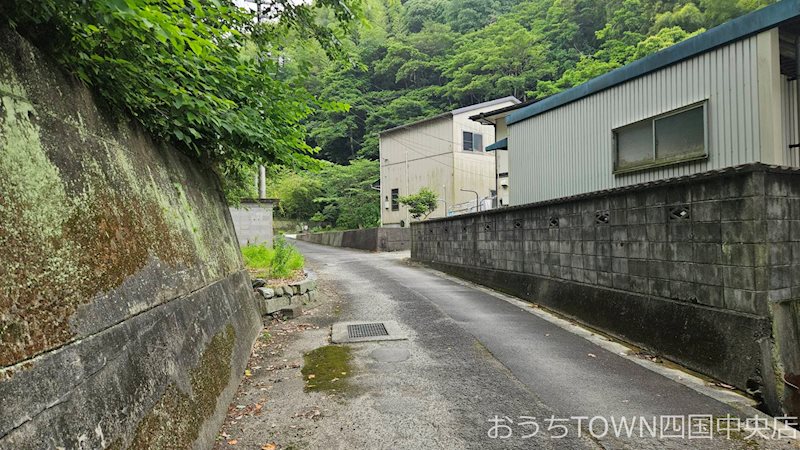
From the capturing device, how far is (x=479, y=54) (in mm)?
32562

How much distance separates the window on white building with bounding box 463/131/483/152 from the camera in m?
26.4

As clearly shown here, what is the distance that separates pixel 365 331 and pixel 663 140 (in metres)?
6.35

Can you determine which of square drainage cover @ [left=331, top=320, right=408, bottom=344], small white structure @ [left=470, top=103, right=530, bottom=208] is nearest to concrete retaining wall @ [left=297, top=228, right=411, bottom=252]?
small white structure @ [left=470, top=103, right=530, bottom=208]

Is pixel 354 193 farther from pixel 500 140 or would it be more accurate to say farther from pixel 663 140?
pixel 663 140

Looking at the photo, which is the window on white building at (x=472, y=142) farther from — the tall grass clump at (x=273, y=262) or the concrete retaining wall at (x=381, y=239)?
the tall grass clump at (x=273, y=262)

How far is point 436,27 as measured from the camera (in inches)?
1518

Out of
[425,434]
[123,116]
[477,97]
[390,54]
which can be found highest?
[390,54]

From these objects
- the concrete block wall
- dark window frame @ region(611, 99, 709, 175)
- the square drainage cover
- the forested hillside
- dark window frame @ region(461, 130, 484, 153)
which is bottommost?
the square drainage cover

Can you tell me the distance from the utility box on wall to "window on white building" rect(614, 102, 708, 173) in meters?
11.9

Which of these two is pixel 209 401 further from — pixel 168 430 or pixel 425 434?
pixel 425 434

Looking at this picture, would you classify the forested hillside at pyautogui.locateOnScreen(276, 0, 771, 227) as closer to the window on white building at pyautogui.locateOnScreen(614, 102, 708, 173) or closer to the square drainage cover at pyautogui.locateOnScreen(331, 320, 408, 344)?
the window on white building at pyautogui.locateOnScreen(614, 102, 708, 173)

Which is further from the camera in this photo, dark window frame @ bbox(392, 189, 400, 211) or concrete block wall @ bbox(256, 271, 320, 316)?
dark window frame @ bbox(392, 189, 400, 211)

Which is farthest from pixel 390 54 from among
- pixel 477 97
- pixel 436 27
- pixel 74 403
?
pixel 74 403

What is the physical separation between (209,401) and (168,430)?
0.74 m
